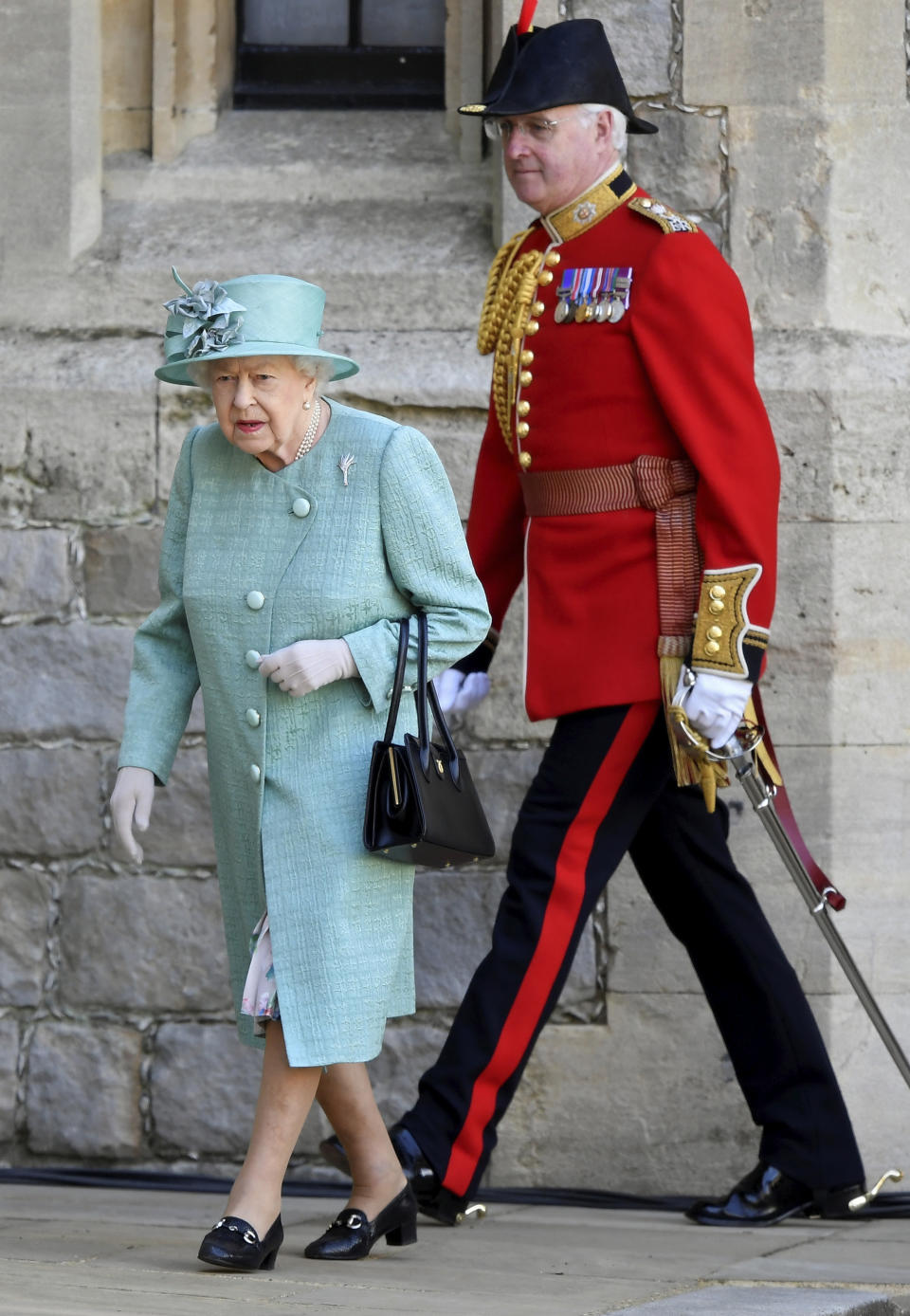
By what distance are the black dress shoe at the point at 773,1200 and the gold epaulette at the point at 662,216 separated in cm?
171

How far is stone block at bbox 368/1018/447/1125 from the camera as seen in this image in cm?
428

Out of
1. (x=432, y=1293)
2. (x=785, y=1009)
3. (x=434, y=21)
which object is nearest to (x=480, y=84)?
(x=434, y=21)

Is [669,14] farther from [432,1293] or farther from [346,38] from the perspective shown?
[432,1293]

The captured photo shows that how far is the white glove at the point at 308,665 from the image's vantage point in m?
3.04

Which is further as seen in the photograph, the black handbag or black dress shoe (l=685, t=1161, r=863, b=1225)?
black dress shoe (l=685, t=1161, r=863, b=1225)

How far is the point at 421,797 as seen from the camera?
305cm

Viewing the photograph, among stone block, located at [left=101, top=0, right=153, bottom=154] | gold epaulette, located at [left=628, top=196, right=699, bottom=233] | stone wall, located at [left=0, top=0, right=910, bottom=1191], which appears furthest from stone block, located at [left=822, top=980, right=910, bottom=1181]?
stone block, located at [left=101, top=0, right=153, bottom=154]

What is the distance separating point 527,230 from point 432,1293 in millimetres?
1977

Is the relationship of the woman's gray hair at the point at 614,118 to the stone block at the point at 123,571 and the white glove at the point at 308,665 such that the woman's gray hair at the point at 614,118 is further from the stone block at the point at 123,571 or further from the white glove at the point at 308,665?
the stone block at the point at 123,571

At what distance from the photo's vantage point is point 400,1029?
4.29 m

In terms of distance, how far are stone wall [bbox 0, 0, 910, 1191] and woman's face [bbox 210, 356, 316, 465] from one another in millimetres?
1181

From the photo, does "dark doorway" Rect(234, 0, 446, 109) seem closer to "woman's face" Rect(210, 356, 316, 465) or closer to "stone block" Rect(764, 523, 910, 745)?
"stone block" Rect(764, 523, 910, 745)

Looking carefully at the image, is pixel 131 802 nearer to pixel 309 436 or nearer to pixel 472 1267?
pixel 309 436

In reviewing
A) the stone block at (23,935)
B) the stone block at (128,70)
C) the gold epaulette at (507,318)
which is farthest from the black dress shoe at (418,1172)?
the stone block at (128,70)
